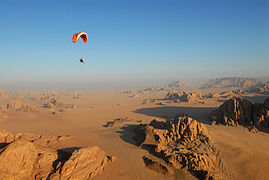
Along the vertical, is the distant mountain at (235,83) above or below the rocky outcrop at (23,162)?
above

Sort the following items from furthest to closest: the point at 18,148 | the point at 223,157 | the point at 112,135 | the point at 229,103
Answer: the point at 229,103 → the point at 112,135 → the point at 223,157 → the point at 18,148

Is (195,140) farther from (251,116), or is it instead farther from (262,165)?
(251,116)

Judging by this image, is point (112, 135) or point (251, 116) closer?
point (112, 135)

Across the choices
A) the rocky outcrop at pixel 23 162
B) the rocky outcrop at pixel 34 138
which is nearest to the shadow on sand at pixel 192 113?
the rocky outcrop at pixel 34 138

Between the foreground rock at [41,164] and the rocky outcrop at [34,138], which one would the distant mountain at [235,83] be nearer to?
the rocky outcrop at [34,138]

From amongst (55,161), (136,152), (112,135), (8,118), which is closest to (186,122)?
(136,152)

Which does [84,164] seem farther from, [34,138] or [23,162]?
[34,138]

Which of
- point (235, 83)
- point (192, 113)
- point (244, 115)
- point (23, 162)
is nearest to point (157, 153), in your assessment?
point (23, 162)
